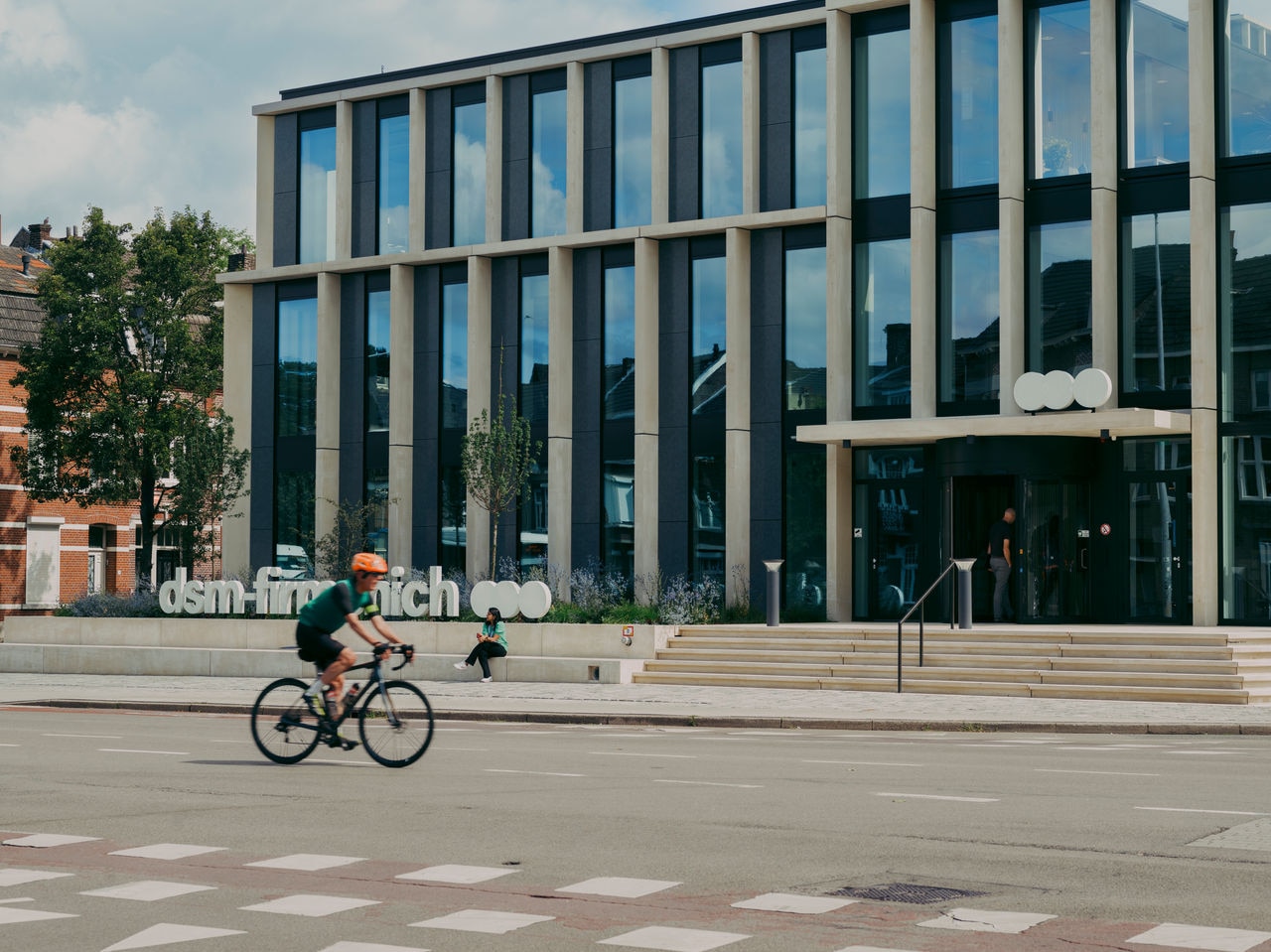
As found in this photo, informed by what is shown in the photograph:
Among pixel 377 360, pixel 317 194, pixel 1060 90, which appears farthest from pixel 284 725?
pixel 317 194

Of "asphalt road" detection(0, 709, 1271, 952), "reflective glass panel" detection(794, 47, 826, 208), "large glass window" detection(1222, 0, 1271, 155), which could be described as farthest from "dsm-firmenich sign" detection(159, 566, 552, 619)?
"large glass window" detection(1222, 0, 1271, 155)

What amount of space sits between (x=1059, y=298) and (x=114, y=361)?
29828 mm

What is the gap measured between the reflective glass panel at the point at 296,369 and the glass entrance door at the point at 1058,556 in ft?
58.0

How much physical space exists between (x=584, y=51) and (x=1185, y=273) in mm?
13980

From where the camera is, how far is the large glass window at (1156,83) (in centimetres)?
3031

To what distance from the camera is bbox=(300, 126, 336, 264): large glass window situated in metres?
40.5

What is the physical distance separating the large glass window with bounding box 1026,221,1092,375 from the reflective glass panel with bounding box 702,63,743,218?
6.56 m

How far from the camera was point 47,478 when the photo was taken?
5097cm

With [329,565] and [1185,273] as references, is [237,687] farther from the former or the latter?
[1185,273]

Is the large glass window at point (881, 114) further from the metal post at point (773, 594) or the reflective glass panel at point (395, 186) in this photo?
the reflective glass panel at point (395, 186)

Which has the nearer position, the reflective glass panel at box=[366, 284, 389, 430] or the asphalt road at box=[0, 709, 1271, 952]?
the asphalt road at box=[0, 709, 1271, 952]

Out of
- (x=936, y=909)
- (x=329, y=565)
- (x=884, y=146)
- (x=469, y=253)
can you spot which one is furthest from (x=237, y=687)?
(x=936, y=909)

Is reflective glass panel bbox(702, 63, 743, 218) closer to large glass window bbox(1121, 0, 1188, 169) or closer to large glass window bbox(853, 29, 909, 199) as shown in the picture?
large glass window bbox(853, 29, 909, 199)

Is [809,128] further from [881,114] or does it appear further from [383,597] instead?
[383,597]
